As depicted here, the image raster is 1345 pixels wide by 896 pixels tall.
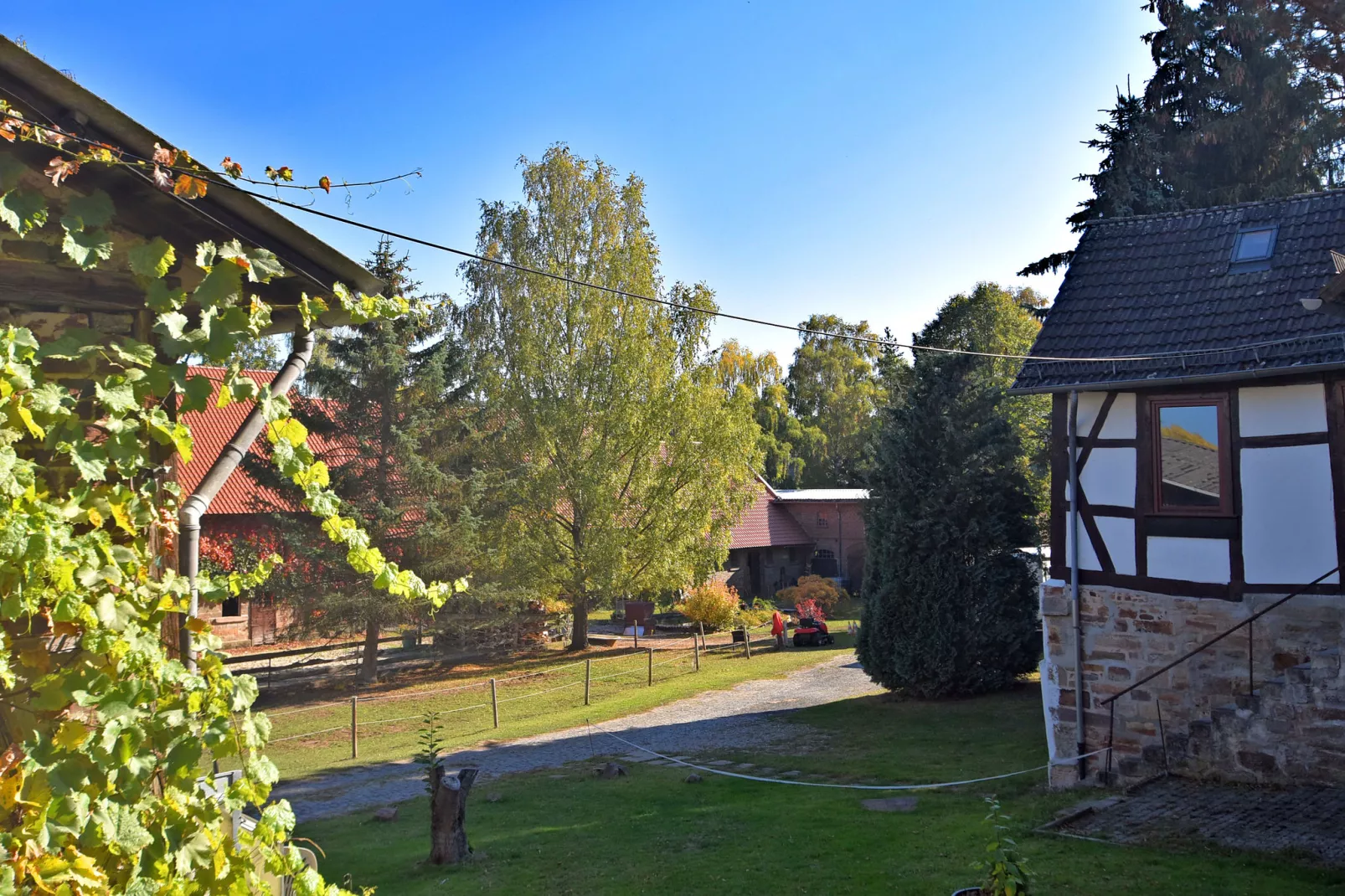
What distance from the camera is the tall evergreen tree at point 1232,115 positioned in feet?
74.5

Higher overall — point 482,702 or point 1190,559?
point 1190,559

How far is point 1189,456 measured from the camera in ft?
39.0

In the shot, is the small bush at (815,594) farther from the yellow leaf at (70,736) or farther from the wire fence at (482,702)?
the yellow leaf at (70,736)

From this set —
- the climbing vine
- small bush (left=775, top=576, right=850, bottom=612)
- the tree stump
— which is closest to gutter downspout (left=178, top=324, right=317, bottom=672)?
the climbing vine

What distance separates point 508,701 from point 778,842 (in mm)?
13036

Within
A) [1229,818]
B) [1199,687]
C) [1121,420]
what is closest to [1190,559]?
[1199,687]

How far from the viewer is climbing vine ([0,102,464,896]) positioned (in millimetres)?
2732

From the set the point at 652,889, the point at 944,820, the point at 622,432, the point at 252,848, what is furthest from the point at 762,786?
the point at 622,432

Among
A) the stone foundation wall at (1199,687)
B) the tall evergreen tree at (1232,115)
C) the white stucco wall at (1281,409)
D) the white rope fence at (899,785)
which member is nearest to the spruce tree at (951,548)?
the white rope fence at (899,785)

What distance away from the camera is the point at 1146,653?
12.0 meters

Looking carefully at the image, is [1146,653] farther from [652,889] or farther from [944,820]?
[652,889]

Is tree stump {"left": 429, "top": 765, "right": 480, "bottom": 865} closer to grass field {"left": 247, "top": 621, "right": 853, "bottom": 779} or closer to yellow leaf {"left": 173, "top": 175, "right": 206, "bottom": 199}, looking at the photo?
grass field {"left": 247, "top": 621, "right": 853, "bottom": 779}

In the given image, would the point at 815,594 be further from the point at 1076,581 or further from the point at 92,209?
the point at 92,209

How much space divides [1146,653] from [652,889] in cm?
679
